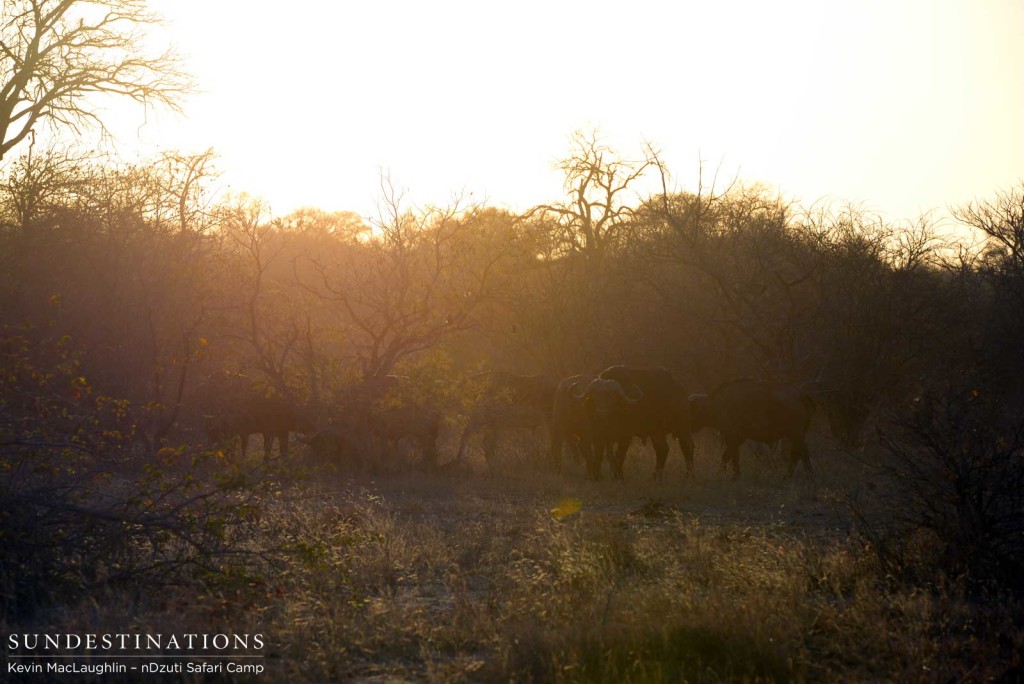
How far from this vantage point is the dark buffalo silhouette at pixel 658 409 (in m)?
17.0

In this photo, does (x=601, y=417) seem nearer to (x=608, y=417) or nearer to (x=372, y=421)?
(x=608, y=417)

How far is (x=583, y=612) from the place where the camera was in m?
6.60

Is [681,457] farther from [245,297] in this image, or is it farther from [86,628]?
[86,628]

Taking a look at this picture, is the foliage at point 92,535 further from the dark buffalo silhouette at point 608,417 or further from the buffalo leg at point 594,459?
the buffalo leg at point 594,459

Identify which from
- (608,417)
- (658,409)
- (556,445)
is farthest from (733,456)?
(556,445)

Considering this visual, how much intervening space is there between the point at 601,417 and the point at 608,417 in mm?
118

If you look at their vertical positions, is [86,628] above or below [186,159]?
below

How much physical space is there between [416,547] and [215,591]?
276 centimetres

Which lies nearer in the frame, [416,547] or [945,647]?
[945,647]

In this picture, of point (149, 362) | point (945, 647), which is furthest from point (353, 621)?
point (149, 362)

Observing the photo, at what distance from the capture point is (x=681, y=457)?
66.0 ft

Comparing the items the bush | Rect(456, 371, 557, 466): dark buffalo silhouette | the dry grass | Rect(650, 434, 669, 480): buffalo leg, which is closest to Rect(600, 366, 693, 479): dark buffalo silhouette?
Rect(650, 434, 669, 480): buffalo leg

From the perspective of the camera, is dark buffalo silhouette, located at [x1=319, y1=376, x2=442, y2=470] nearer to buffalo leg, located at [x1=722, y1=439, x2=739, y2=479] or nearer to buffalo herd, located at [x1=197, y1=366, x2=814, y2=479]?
buffalo herd, located at [x1=197, y1=366, x2=814, y2=479]

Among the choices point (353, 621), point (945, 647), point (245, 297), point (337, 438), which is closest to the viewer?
point (945, 647)
